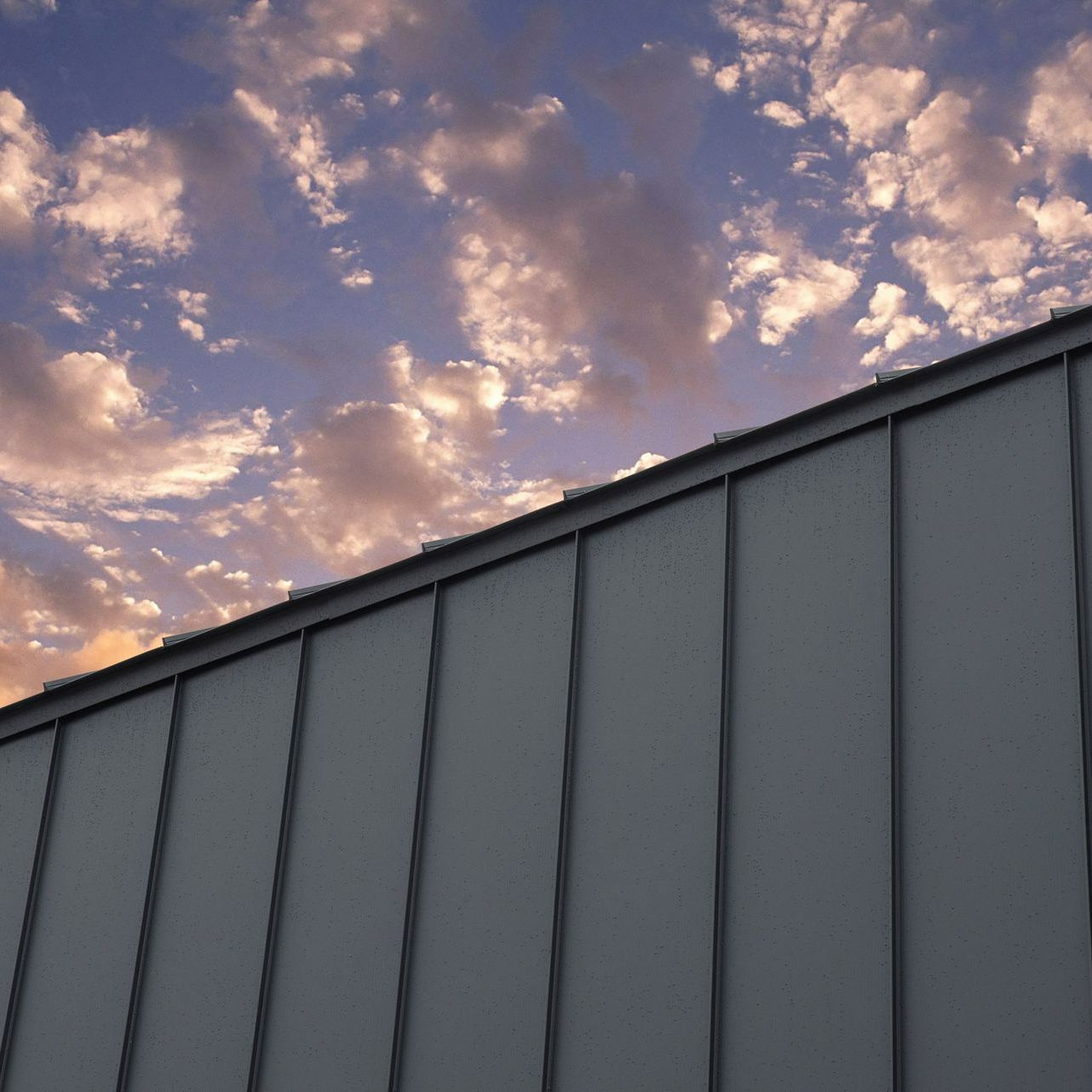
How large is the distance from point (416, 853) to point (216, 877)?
2.45 m

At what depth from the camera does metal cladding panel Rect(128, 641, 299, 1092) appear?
43.2 feet

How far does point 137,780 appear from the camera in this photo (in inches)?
572

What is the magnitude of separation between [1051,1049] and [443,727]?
626 cm

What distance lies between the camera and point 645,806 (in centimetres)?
1187

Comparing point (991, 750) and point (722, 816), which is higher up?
point (991, 750)

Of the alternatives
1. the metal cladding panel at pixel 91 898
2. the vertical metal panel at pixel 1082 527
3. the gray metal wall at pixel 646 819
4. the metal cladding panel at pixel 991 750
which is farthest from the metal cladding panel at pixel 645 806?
the metal cladding panel at pixel 91 898

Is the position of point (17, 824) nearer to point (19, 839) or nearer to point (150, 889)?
point (19, 839)

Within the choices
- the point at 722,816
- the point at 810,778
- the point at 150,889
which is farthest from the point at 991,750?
the point at 150,889

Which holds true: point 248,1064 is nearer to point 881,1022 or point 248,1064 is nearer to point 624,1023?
point 624,1023

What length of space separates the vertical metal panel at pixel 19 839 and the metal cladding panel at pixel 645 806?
21.7ft

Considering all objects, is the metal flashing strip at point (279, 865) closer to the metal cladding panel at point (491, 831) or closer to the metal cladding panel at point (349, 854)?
the metal cladding panel at point (349, 854)

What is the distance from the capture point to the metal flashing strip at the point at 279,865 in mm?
12883

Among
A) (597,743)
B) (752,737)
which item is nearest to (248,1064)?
(597,743)

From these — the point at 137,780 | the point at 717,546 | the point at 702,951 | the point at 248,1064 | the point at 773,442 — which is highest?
the point at 773,442
